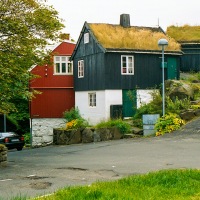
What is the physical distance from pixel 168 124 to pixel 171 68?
38.4ft

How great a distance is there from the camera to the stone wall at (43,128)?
3856 cm

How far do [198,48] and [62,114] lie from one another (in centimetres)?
1347

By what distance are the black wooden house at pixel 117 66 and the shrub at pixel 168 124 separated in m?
8.30

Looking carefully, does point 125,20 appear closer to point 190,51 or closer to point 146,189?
point 190,51

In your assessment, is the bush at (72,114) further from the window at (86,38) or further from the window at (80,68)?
the window at (86,38)

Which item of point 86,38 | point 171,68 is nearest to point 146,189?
point 171,68

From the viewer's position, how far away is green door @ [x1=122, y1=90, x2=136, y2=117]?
109 feet

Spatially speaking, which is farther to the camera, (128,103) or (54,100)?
(54,100)

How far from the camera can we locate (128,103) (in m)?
33.4

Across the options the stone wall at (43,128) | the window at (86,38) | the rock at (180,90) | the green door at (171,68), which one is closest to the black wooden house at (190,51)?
the green door at (171,68)

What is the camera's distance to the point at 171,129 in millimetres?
24203

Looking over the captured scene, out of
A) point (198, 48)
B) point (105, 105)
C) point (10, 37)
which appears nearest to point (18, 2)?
point (10, 37)

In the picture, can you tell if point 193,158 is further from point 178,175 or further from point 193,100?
point 193,100

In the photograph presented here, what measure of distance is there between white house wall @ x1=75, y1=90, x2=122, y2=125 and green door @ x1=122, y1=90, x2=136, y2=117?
0.39 meters
